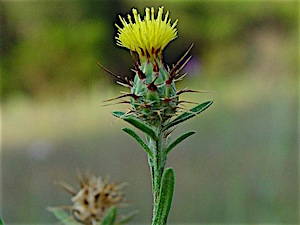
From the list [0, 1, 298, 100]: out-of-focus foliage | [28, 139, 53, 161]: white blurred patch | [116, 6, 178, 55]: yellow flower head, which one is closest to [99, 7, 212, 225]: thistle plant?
[116, 6, 178, 55]: yellow flower head

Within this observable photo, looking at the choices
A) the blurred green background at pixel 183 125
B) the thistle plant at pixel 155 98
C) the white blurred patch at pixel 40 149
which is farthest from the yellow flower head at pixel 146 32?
the white blurred patch at pixel 40 149

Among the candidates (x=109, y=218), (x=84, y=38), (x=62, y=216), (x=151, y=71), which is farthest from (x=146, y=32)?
(x=84, y=38)

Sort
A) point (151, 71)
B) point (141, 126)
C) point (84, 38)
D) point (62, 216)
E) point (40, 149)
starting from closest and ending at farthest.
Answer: point (141, 126) → point (151, 71) → point (62, 216) → point (40, 149) → point (84, 38)

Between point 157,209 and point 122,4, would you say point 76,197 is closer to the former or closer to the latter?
point 157,209

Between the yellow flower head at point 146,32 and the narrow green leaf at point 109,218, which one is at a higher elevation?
the yellow flower head at point 146,32

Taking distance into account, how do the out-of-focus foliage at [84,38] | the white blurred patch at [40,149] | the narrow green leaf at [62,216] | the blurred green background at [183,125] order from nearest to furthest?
the narrow green leaf at [62,216], the blurred green background at [183,125], the white blurred patch at [40,149], the out-of-focus foliage at [84,38]

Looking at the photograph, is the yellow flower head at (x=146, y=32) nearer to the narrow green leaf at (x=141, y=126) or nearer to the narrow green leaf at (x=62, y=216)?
the narrow green leaf at (x=141, y=126)

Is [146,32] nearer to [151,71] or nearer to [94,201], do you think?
[151,71]

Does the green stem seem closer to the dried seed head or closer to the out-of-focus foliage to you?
the dried seed head
